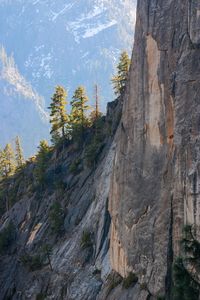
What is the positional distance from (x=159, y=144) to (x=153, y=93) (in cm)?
325

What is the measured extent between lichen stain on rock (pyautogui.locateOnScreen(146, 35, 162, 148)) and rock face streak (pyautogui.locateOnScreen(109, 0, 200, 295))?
6 centimetres

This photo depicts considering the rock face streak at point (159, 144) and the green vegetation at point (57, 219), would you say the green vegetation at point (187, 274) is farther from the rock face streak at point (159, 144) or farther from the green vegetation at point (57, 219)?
the green vegetation at point (57, 219)

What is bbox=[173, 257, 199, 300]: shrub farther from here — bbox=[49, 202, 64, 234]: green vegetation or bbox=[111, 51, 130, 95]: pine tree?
bbox=[111, 51, 130, 95]: pine tree

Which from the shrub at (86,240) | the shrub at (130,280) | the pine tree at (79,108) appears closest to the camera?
the shrub at (130,280)

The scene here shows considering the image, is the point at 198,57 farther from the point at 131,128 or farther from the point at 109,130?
the point at 109,130

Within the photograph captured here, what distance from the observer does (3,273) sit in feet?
225

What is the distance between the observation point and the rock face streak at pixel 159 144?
31250mm

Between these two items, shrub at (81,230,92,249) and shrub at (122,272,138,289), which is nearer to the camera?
shrub at (122,272,138,289)

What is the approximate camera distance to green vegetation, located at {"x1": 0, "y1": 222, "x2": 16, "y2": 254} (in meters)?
73.9

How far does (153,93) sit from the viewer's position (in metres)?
35.9

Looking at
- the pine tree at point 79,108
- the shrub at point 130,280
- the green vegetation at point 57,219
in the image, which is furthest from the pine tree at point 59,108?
the shrub at point 130,280

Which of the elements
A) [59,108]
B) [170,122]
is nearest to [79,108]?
[59,108]

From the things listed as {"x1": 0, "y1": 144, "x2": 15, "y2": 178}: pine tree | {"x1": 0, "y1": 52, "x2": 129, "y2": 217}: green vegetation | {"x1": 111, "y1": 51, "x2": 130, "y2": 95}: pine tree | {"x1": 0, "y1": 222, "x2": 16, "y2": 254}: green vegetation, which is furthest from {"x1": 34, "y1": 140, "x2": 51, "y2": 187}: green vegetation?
{"x1": 0, "y1": 144, "x2": 15, "y2": 178}: pine tree

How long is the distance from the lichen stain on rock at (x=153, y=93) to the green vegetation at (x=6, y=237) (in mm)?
42369
